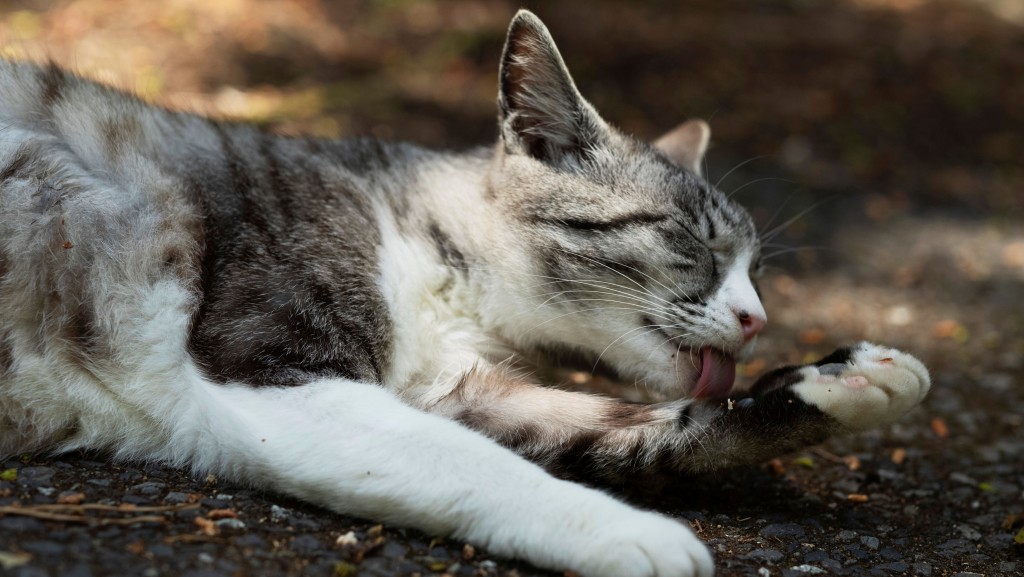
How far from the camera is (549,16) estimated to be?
8.03 metres

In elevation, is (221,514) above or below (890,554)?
below

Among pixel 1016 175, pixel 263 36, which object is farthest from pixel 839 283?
pixel 263 36

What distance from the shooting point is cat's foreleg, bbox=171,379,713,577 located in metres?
2.14

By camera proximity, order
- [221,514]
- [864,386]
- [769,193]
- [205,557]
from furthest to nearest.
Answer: [769,193] → [864,386] → [221,514] → [205,557]

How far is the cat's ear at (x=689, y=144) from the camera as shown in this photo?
3.74 metres

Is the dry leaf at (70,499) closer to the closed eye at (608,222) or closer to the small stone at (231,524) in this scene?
the small stone at (231,524)

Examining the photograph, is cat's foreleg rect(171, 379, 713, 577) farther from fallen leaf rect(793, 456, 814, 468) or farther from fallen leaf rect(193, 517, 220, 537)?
fallen leaf rect(793, 456, 814, 468)

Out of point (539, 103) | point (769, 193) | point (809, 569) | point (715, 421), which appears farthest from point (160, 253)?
point (769, 193)

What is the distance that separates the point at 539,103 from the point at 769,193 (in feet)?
10.7

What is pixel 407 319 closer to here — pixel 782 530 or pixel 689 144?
pixel 782 530

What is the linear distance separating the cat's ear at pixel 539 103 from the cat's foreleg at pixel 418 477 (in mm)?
1119

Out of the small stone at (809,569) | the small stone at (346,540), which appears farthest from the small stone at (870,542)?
the small stone at (346,540)

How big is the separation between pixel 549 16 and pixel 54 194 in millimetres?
6080

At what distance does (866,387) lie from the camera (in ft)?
8.50
